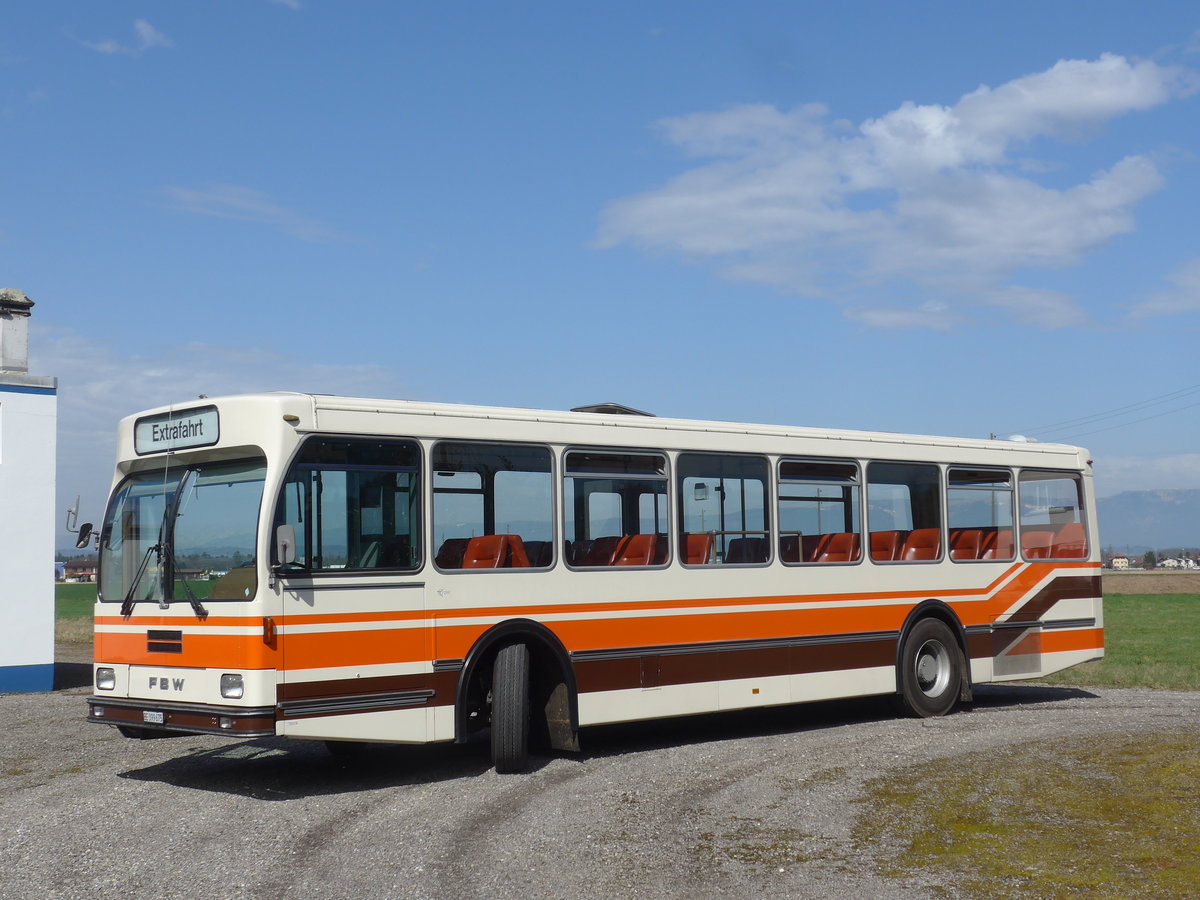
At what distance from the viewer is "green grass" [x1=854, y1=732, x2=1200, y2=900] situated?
276 inches

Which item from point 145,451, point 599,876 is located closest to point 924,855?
point 599,876

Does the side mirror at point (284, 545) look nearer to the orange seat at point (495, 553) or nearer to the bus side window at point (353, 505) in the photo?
the bus side window at point (353, 505)

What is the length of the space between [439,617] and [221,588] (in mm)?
1684

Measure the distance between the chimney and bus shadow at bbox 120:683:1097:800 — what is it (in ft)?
29.6

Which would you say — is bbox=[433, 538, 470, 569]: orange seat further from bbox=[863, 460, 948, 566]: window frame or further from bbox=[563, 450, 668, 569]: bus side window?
bbox=[863, 460, 948, 566]: window frame

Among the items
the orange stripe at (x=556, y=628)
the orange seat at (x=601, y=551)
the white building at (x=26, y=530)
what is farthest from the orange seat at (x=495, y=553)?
the white building at (x=26, y=530)

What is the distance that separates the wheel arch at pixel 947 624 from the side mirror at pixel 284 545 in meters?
7.06

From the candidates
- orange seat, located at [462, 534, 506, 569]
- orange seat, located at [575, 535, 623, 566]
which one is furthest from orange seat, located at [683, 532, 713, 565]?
orange seat, located at [462, 534, 506, 569]

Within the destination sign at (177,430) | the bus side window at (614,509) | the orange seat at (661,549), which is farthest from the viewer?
the orange seat at (661,549)

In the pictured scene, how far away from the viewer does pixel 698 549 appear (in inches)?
492

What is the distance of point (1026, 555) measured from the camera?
50.6 ft

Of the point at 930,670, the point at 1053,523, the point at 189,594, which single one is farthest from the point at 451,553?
the point at 1053,523

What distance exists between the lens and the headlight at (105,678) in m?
10.7

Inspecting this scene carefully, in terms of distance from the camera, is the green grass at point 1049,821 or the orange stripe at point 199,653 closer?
the green grass at point 1049,821
